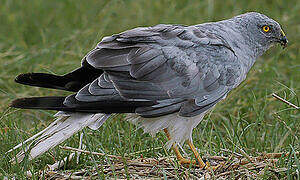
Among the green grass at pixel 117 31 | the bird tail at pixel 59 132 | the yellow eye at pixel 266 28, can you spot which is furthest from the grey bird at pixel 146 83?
the yellow eye at pixel 266 28

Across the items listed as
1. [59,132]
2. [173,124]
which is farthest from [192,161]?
[59,132]

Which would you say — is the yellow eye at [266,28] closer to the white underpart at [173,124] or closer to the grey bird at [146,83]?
the grey bird at [146,83]

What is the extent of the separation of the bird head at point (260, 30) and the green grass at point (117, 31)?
0.48 m

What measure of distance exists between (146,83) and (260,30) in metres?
1.55

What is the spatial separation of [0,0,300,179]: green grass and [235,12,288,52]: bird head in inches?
18.8

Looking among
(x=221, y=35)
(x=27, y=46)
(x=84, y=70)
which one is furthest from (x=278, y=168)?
(x=27, y=46)

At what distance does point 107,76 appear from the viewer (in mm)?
4715

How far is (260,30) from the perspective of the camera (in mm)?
5562

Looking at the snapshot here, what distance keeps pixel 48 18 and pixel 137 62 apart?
522 centimetres

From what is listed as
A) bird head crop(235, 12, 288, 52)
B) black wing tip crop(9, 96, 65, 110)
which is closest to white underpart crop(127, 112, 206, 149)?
black wing tip crop(9, 96, 65, 110)

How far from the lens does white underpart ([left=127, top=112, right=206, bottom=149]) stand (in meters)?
4.88

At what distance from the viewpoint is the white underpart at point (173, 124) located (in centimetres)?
488

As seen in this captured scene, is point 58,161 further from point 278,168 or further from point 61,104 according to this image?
point 278,168

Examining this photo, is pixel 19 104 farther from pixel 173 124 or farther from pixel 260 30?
pixel 260 30
